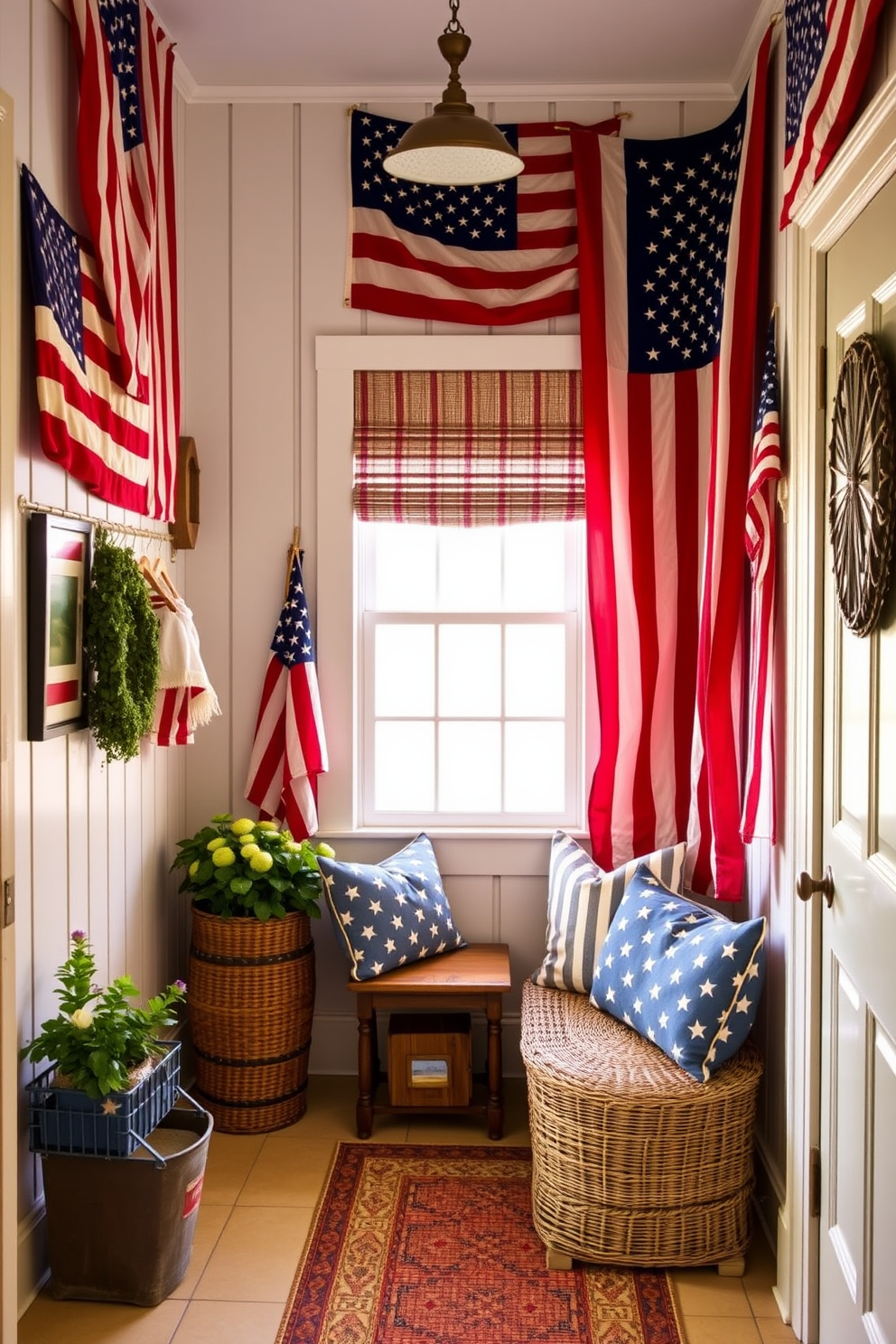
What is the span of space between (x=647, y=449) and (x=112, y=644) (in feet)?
5.96

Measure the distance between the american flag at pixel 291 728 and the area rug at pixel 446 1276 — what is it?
3.65 feet

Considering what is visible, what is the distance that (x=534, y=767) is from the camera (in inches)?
161

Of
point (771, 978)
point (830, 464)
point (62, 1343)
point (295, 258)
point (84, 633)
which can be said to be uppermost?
point (295, 258)

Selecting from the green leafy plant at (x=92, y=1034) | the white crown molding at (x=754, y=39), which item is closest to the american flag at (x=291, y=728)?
the green leafy plant at (x=92, y=1034)

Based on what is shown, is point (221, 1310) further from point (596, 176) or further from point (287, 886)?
point (596, 176)

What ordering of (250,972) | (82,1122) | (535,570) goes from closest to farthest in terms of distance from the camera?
(82,1122), (250,972), (535,570)

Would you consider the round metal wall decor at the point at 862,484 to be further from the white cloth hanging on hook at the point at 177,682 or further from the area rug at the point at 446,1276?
the white cloth hanging on hook at the point at 177,682

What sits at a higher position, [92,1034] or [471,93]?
[471,93]

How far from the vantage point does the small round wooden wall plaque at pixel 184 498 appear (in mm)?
3791

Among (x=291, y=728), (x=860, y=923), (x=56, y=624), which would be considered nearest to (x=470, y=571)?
(x=291, y=728)

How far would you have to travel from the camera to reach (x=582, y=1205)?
2898 mm

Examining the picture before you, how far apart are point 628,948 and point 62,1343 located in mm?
1620

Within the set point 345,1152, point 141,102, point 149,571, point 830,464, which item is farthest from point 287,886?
point 141,102

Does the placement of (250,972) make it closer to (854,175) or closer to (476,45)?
(854,175)
